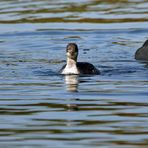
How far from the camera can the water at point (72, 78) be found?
11.3 metres

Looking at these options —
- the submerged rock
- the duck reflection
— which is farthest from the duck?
the submerged rock

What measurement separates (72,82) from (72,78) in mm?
722

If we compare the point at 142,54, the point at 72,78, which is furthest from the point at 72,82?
the point at 142,54

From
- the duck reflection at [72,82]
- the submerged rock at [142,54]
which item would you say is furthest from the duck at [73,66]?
the submerged rock at [142,54]

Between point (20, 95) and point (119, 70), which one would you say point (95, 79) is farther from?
point (20, 95)

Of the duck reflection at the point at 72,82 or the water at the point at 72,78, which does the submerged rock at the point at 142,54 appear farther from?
the duck reflection at the point at 72,82

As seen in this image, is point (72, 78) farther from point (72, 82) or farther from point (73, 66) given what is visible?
point (72, 82)

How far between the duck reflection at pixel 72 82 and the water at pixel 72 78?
17 millimetres

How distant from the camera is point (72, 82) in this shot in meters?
16.7

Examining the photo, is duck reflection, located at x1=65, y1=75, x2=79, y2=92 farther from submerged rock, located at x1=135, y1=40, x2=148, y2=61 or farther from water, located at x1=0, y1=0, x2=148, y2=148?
submerged rock, located at x1=135, y1=40, x2=148, y2=61

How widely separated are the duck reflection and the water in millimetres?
17

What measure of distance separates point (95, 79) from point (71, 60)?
1127 millimetres

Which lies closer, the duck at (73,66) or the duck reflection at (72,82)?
the duck reflection at (72,82)

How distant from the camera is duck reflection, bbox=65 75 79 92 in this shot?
15500 millimetres
